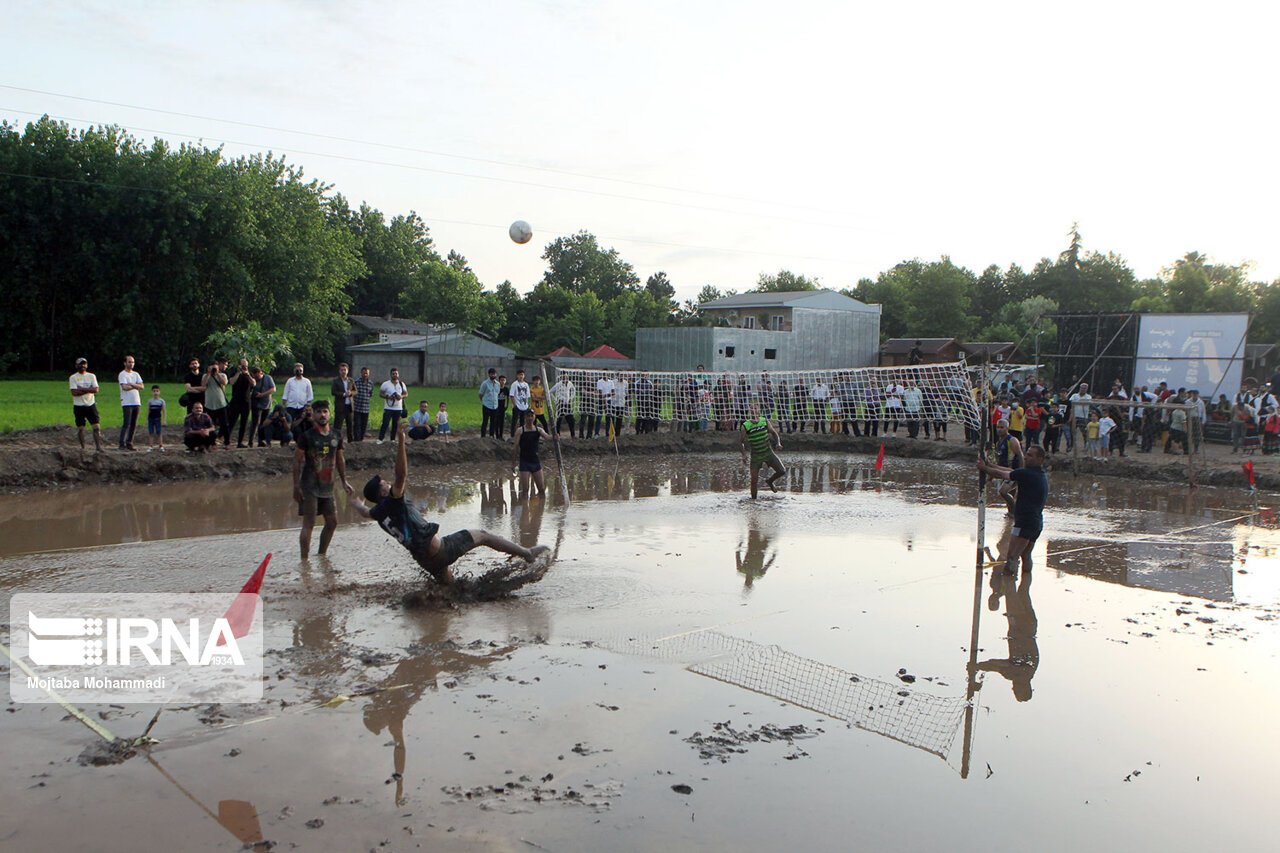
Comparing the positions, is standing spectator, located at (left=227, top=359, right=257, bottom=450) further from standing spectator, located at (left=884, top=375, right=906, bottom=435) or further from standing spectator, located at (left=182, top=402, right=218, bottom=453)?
standing spectator, located at (left=884, top=375, right=906, bottom=435)

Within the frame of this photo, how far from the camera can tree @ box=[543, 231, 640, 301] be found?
3327 inches

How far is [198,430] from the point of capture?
16438mm

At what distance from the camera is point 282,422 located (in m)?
18.4

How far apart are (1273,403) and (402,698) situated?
25028 millimetres

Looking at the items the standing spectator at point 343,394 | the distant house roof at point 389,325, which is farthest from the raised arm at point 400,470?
the distant house roof at point 389,325

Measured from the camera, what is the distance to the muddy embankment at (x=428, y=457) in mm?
14820

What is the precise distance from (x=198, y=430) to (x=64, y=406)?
11914mm

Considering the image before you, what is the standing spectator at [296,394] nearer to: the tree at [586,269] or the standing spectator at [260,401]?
the standing spectator at [260,401]

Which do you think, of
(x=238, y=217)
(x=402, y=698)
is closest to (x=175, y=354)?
(x=238, y=217)

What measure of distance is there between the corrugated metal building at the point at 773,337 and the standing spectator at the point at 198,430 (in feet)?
84.1

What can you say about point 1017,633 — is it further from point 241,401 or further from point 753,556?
point 241,401

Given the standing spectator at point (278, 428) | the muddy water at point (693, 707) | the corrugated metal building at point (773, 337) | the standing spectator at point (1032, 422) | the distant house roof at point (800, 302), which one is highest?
the distant house roof at point (800, 302)

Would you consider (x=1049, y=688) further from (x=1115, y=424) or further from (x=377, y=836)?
(x=1115, y=424)

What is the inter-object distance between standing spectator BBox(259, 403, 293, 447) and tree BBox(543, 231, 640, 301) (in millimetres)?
63860
